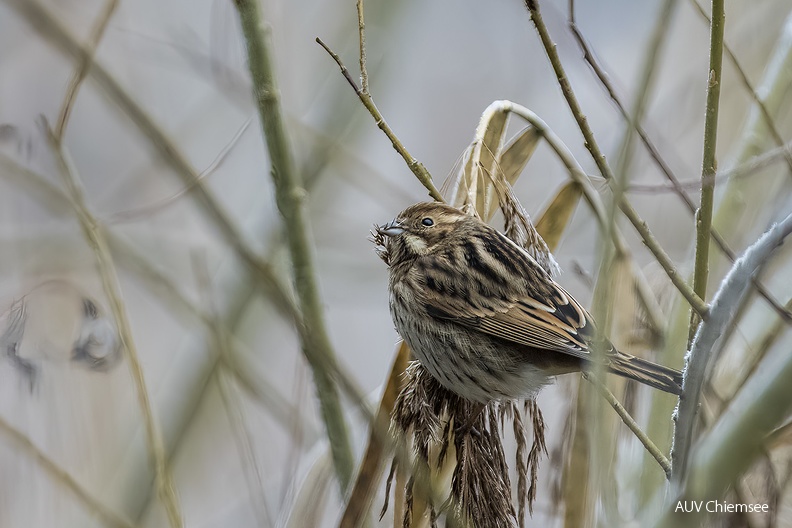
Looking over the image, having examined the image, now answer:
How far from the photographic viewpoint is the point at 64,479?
9.18 feet

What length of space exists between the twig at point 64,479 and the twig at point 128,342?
22 centimetres

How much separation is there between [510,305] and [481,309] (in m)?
0.13

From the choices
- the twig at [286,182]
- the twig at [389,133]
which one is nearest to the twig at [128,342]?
the twig at [286,182]

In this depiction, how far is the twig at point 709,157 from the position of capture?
2.74 metres

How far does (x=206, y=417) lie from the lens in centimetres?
393

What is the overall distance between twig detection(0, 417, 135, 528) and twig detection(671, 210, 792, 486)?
1.63 metres

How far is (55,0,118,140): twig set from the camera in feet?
9.18

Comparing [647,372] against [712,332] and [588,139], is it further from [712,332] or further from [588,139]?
[712,332]

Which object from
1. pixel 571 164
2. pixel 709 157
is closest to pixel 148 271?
pixel 571 164

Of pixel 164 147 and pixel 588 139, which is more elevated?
pixel 588 139

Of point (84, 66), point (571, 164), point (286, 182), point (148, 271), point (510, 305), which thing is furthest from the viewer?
point (510, 305)

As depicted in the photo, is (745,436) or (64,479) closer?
(745,436)

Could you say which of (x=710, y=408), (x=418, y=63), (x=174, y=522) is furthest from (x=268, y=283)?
(x=418, y=63)

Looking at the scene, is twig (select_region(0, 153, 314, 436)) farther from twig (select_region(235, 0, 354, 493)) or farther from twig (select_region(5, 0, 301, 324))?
twig (select_region(235, 0, 354, 493))
